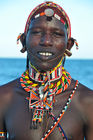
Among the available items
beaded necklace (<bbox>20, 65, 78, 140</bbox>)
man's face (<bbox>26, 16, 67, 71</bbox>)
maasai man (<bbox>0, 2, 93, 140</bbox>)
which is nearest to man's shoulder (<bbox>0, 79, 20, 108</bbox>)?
maasai man (<bbox>0, 2, 93, 140</bbox>)

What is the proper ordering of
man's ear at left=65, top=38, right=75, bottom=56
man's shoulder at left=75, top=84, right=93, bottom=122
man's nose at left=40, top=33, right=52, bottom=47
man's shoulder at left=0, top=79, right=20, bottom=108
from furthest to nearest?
man's ear at left=65, top=38, right=75, bottom=56, man's shoulder at left=0, top=79, right=20, bottom=108, man's shoulder at left=75, top=84, right=93, bottom=122, man's nose at left=40, top=33, right=52, bottom=47

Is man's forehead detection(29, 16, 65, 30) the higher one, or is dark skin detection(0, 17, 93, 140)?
man's forehead detection(29, 16, 65, 30)

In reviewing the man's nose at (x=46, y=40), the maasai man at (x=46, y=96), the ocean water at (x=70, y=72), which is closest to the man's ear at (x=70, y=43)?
the maasai man at (x=46, y=96)

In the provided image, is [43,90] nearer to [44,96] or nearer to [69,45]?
[44,96]

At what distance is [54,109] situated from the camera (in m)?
2.38

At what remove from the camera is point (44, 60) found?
2.28 metres

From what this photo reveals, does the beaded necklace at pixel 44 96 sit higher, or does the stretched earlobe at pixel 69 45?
the stretched earlobe at pixel 69 45

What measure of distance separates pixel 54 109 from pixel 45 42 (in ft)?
2.38

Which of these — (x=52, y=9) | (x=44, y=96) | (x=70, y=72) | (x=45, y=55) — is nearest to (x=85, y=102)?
(x=44, y=96)

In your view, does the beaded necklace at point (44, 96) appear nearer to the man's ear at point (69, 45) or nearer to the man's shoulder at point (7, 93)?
the man's shoulder at point (7, 93)

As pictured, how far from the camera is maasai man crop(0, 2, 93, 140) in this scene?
2.26m

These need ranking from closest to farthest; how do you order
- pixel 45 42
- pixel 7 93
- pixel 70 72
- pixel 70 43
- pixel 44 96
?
1. pixel 45 42
2. pixel 44 96
3. pixel 7 93
4. pixel 70 43
5. pixel 70 72

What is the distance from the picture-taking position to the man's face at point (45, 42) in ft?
7.46

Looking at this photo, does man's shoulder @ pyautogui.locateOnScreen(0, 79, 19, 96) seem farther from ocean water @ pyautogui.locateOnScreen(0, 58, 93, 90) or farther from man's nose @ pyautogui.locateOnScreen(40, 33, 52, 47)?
ocean water @ pyautogui.locateOnScreen(0, 58, 93, 90)
